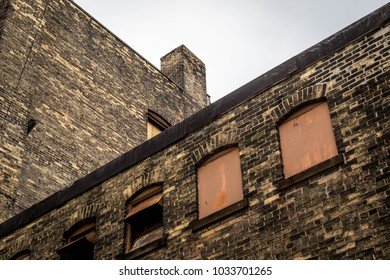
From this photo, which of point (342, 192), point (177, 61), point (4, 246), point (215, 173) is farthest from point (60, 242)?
point (177, 61)

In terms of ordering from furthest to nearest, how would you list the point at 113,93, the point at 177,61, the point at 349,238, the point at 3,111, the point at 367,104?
the point at 177,61, the point at 113,93, the point at 3,111, the point at 367,104, the point at 349,238

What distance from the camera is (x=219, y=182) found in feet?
43.7

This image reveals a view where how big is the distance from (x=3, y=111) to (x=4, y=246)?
444 centimetres

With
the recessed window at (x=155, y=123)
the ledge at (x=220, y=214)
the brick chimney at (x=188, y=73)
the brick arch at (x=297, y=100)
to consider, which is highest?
the brick chimney at (x=188, y=73)

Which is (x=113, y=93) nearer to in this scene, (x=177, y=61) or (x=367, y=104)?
(x=177, y=61)

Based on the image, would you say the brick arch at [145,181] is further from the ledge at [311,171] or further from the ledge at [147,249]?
the ledge at [311,171]

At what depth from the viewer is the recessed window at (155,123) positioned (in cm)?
2520

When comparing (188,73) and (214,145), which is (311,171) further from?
(188,73)

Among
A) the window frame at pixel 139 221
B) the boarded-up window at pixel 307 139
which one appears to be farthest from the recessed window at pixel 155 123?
the boarded-up window at pixel 307 139

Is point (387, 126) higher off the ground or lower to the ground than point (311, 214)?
higher

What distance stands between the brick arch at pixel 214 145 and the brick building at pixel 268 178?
0.02 m

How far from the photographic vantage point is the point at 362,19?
41.4 feet

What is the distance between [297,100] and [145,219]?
13.1 ft

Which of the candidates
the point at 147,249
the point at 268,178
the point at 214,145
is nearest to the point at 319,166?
the point at 268,178
